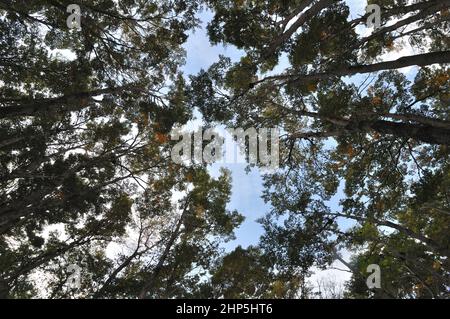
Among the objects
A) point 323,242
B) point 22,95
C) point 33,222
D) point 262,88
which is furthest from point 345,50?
point 33,222

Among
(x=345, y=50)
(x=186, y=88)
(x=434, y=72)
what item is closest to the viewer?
(x=345, y=50)

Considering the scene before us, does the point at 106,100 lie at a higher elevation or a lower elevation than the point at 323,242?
higher

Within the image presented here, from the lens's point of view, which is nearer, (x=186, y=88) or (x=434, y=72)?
(x=186, y=88)

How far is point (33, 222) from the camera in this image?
1326 centimetres

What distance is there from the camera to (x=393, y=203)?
12.4 m
